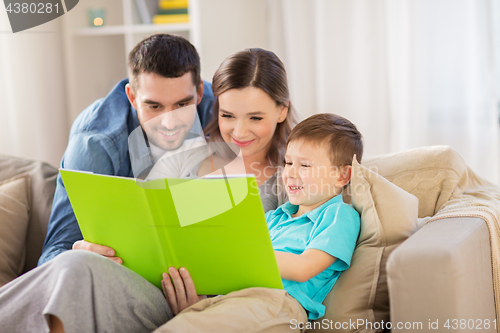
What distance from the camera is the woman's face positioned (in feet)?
4.39

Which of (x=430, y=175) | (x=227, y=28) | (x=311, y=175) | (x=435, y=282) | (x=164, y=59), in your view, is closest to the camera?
(x=435, y=282)

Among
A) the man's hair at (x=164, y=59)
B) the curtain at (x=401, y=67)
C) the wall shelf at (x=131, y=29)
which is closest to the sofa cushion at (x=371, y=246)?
the man's hair at (x=164, y=59)

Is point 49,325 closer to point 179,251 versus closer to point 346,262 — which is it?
point 179,251

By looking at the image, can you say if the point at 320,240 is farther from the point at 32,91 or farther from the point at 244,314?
the point at 32,91

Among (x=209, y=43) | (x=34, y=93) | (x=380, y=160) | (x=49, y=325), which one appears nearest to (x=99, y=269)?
(x=49, y=325)

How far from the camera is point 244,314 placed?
0.91m

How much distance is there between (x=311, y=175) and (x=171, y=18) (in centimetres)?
171

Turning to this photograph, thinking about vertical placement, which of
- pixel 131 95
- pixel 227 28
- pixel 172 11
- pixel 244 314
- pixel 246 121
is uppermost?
pixel 172 11

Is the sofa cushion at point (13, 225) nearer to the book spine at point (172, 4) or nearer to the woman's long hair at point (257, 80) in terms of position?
the woman's long hair at point (257, 80)

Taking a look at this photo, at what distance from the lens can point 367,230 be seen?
1.10 m

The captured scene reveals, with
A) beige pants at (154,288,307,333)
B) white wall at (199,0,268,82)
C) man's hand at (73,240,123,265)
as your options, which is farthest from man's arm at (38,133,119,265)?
white wall at (199,0,268,82)

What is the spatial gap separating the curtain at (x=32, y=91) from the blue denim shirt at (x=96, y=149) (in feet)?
3.73

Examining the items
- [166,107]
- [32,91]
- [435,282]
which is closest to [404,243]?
[435,282]

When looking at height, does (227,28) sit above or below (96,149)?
above
